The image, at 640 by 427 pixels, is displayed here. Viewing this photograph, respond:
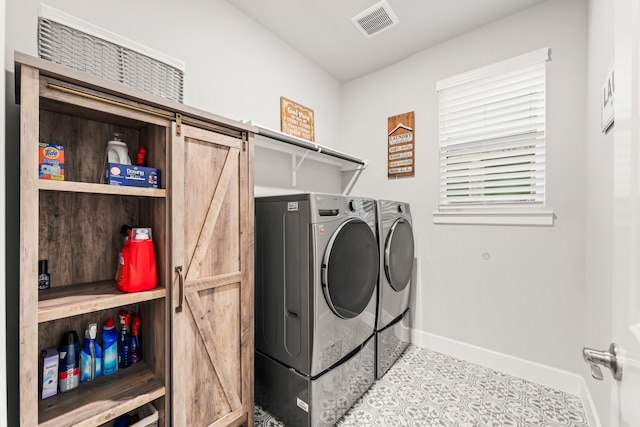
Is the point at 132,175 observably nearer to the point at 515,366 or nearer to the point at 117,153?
the point at 117,153

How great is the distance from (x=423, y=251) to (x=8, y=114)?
8.81 feet

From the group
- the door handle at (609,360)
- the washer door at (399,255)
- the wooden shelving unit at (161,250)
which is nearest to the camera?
the door handle at (609,360)

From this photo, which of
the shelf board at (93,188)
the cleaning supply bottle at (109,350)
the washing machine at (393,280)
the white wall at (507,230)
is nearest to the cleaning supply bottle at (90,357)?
the cleaning supply bottle at (109,350)

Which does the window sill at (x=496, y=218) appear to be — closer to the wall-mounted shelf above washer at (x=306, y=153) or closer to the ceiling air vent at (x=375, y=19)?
the wall-mounted shelf above washer at (x=306, y=153)

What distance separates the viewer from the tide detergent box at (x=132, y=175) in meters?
1.09

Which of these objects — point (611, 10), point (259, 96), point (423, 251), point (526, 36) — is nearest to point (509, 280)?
point (423, 251)

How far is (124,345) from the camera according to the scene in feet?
4.24

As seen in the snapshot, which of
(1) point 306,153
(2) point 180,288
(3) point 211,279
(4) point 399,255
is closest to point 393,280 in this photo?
(4) point 399,255

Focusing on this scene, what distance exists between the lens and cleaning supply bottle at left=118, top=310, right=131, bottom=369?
1.29 metres

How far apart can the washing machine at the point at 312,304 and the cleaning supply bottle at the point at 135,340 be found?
626 millimetres

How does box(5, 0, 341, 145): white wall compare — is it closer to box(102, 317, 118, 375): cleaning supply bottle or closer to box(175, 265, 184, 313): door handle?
box(175, 265, 184, 313): door handle

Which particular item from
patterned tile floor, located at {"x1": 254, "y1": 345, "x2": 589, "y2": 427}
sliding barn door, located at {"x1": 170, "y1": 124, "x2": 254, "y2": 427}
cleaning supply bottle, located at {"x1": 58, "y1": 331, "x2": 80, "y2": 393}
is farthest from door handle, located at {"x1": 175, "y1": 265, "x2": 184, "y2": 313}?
patterned tile floor, located at {"x1": 254, "y1": 345, "x2": 589, "y2": 427}

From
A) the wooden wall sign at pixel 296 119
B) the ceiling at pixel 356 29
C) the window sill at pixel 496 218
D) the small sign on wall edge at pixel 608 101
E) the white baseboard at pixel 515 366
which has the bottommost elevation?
the white baseboard at pixel 515 366

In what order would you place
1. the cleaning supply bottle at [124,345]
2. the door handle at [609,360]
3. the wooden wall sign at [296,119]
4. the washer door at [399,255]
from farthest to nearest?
the wooden wall sign at [296,119], the washer door at [399,255], the cleaning supply bottle at [124,345], the door handle at [609,360]
